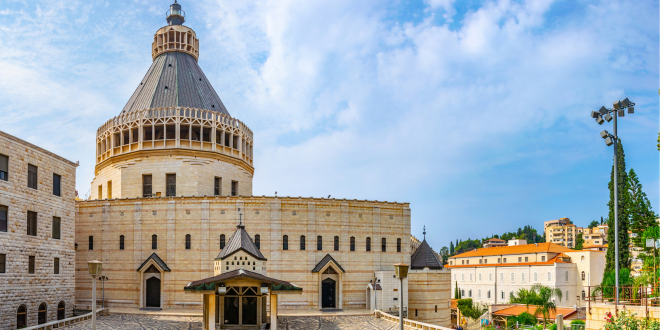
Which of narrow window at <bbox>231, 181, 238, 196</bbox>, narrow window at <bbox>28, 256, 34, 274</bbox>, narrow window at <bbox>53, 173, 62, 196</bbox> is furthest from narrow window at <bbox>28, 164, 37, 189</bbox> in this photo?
narrow window at <bbox>231, 181, 238, 196</bbox>

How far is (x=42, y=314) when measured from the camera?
38594 mm

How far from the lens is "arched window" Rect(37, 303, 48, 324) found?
1508 inches

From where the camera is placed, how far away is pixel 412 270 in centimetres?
5162

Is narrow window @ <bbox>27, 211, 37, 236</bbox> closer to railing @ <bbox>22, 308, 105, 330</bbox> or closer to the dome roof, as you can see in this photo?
railing @ <bbox>22, 308, 105, 330</bbox>

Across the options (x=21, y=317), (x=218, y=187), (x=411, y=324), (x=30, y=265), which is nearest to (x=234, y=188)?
(x=218, y=187)

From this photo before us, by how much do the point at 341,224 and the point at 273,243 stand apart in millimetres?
6483

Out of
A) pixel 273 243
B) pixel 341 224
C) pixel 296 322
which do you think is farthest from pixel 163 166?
pixel 296 322

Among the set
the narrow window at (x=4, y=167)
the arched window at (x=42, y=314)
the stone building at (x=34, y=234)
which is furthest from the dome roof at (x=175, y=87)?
the arched window at (x=42, y=314)

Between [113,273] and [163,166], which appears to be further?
[163,166]

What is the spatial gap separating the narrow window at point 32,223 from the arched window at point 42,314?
16.8 ft

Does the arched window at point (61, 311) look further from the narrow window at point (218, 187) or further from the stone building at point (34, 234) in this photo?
the narrow window at point (218, 187)

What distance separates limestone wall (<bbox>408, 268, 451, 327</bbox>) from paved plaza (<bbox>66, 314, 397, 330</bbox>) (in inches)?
311

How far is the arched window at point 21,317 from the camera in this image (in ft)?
118

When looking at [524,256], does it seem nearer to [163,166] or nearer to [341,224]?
[341,224]
